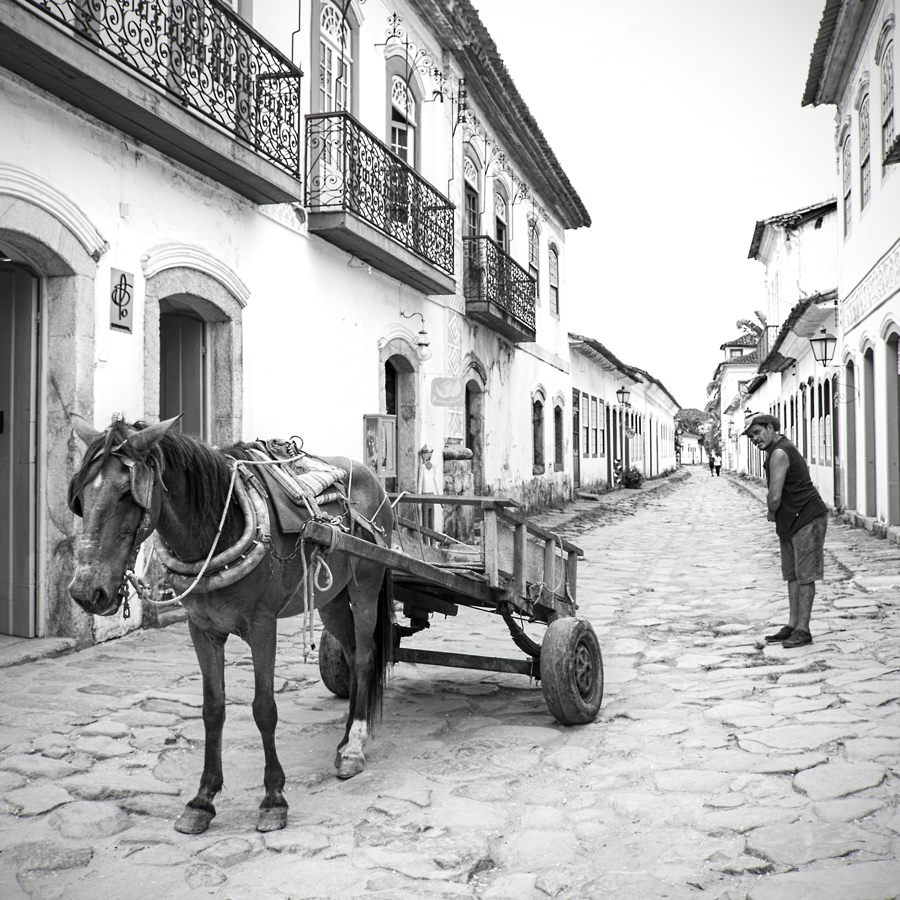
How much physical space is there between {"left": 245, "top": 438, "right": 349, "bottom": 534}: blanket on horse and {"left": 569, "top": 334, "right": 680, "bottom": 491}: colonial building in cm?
2012

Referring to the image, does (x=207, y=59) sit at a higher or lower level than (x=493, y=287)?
higher

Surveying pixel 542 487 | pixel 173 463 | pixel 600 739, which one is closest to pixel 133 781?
pixel 173 463

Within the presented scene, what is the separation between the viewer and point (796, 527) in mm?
6551

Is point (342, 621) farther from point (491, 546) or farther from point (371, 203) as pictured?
point (371, 203)

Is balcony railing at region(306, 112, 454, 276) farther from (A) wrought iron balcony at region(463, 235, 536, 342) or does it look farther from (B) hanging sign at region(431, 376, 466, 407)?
(A) wrought iron balcony at region(463, 235, 536, 342)

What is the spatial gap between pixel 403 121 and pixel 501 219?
5.01m

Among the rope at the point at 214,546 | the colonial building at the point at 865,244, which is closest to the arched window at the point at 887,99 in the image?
the colonial building at the point at 865,244

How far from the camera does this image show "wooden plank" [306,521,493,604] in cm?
362

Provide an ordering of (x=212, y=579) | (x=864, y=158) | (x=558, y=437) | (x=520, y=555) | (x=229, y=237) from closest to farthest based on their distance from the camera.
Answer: (x=212, y=579), (x=520, y=555), (x=229, y=237), (x=864, y=158), (x=558, y=437)

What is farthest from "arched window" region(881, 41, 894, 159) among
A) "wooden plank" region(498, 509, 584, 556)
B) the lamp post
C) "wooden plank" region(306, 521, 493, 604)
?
the lamp post

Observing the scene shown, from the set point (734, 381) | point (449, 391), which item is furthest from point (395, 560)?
point (734, 381)

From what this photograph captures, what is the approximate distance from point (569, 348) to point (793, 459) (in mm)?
17623

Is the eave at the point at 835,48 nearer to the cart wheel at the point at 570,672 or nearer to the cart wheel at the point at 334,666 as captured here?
the cart wheel at the point at 570,672

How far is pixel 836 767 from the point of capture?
394 cm
